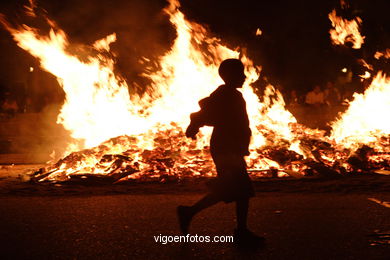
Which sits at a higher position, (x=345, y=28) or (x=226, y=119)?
(x=345, y=28)

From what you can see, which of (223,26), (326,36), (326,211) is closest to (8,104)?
(223,26)

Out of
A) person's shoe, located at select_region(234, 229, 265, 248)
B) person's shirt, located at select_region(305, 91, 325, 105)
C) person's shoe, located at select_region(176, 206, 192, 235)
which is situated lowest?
person's shoe, located at select_region(234, 229, 265, 248)

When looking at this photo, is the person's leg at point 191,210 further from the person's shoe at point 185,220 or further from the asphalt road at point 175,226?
the asphalt road at point 175,226

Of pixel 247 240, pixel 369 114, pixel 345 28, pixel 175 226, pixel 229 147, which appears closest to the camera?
pixel 247 240

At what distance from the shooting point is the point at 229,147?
3484mm

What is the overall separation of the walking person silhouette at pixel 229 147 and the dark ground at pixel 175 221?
30 centimetres

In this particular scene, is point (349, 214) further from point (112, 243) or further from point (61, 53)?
point (61, 53)

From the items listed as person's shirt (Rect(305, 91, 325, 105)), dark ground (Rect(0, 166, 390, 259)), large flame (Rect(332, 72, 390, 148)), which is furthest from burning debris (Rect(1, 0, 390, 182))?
person's shirt (Rect(305, 91, 325, 105))

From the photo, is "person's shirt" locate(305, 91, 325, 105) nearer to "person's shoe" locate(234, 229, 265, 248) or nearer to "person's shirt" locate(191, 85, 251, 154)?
"person's shirt" locate(191, 85, 251, 154)

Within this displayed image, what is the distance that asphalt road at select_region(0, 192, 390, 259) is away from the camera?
3178 mm

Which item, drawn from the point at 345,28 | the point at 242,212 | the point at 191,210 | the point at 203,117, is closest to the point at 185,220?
the point at 191,210

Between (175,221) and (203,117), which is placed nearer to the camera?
(203,117)

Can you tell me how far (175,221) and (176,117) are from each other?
17.6ft

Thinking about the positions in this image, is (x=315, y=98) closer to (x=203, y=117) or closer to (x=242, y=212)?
(x=203, y=117)
